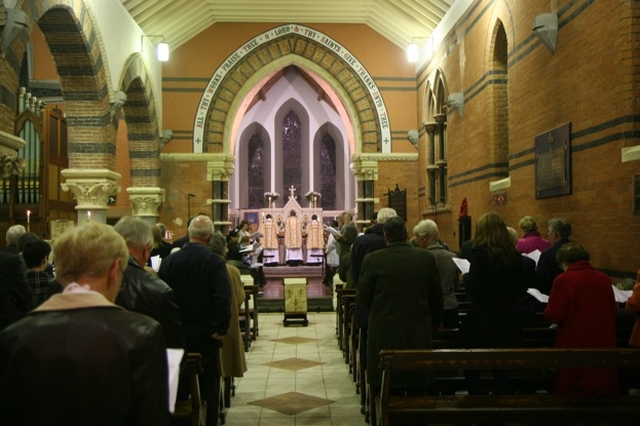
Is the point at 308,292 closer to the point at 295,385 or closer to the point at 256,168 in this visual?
the point at 295,385

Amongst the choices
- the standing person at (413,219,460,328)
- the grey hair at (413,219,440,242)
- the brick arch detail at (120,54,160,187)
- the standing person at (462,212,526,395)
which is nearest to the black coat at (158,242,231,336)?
the standing person at (462,212,526,395)

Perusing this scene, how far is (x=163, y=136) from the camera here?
15.6m

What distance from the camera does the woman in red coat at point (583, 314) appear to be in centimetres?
415

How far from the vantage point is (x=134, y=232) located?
10.9ft

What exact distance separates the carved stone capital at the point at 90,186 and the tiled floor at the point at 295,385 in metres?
3.69

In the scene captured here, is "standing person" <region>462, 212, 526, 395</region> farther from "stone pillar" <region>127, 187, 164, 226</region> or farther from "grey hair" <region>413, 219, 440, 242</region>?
"stone pillar" <region>127, 187, 164, 226</region>

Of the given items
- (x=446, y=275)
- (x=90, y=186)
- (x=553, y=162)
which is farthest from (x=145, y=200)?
(x=446, y=275)

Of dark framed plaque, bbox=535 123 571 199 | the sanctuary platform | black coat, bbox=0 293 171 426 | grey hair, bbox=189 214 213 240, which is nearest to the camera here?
black coat, bbox=0 293 171 426

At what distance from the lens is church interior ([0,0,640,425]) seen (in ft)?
22.0

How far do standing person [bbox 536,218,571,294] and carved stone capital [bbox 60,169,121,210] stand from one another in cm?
740

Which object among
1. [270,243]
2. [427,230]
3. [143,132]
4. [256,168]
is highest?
[256,168]

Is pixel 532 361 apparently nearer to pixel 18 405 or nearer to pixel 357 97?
pixel 18 405

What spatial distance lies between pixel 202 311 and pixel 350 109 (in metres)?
12.4

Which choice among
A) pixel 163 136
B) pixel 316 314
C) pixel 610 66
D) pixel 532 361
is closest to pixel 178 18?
pixel 163 136
